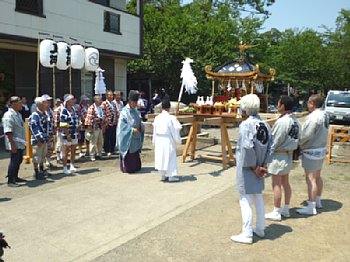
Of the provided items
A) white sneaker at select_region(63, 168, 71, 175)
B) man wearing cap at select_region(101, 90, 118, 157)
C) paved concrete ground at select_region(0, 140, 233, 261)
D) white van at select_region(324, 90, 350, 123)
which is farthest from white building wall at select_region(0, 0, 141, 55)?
white van at select_region(324, 90, 350, 123)

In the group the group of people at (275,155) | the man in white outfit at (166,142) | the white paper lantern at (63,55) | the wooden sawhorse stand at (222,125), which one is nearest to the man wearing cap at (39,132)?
the man in white outfit at (166,142)

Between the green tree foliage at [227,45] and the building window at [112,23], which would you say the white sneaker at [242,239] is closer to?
the building window at [112,23]

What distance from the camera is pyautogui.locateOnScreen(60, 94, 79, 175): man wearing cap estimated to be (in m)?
8.08

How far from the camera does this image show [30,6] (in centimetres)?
1283

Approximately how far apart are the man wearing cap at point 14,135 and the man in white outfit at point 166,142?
8.91 ft

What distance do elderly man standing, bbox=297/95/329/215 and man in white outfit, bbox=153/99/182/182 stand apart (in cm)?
271

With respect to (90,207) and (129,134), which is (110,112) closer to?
(129,134)

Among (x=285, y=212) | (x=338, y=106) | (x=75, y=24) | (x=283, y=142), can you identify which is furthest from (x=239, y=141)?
(x=338, y=106)

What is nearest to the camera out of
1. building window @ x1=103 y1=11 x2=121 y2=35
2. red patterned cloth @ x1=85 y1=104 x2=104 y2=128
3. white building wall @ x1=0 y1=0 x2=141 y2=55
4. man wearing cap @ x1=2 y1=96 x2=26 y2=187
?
man wearing cap @ x1=2 y1=96 x2=26 y2=187

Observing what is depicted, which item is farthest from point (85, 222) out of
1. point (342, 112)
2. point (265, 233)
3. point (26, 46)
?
point (342, 112)

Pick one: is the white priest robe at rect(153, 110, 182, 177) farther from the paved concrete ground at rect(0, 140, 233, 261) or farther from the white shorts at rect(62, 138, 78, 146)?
the white shorts at rect(62, 138, 78, 146)

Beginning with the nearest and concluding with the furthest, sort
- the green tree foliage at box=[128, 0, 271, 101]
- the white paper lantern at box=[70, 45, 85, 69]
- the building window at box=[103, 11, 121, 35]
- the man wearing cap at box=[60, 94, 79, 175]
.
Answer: the man wearing cap at box=[60, 94, 79, 175], the white paper lantern at box=[70, 45, 85, 69], the building window at box=[103, 11, 121, 35], the green tree foliage at box=[128, 0, 271, 101]

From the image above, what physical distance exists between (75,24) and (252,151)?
12381 mm

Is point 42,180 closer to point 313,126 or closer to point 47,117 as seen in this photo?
point 47,117
